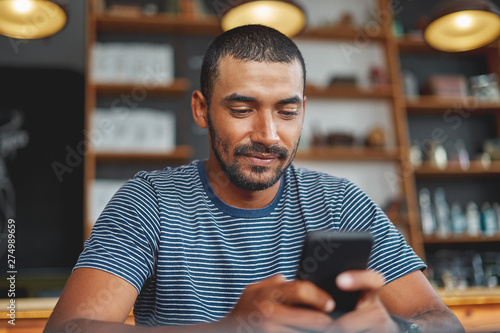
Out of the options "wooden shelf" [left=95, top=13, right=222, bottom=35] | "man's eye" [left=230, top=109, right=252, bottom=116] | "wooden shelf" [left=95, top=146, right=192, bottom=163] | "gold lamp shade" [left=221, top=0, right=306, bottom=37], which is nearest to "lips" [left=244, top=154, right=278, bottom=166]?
"man's eye" [left=230, top=109, right=252, bottom=116]

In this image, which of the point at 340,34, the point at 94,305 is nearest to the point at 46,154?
the point at 340,34

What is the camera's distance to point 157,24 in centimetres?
354

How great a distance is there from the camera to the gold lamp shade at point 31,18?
2.02 metres

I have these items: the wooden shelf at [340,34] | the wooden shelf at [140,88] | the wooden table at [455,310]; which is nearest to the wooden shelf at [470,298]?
the wooden table at [455,310]

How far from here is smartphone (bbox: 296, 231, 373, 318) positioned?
2.39 ft

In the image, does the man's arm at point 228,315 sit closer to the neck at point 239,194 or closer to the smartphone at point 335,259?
the smartphone at point 335,259

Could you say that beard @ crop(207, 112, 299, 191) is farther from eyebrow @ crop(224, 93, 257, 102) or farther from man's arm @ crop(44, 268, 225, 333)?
man's arm @ crop(44, 268, 225, 333)

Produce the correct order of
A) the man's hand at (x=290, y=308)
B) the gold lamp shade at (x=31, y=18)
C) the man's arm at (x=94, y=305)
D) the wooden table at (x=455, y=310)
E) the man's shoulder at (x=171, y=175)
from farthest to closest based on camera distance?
the gold lamp shade at (x=31, y=18) < the wooden table at (x=455, y=310) < the man's shoulder at (x=171, y=175) < the man's arm at (x=94, y=305) < the man's hand at (x=290, y=308)

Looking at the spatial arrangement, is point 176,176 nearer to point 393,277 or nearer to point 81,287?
point 81,287

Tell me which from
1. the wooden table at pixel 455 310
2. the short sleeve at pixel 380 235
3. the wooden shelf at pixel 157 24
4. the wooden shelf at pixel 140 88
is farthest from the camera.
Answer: the wooden shelf at pixel 157 24

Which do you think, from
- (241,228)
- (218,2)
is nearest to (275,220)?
(241,228)

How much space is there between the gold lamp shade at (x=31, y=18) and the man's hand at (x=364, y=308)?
6.18ft

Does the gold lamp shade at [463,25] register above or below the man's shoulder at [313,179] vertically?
above

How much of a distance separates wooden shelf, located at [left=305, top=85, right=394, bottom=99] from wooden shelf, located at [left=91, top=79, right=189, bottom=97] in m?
1.01
